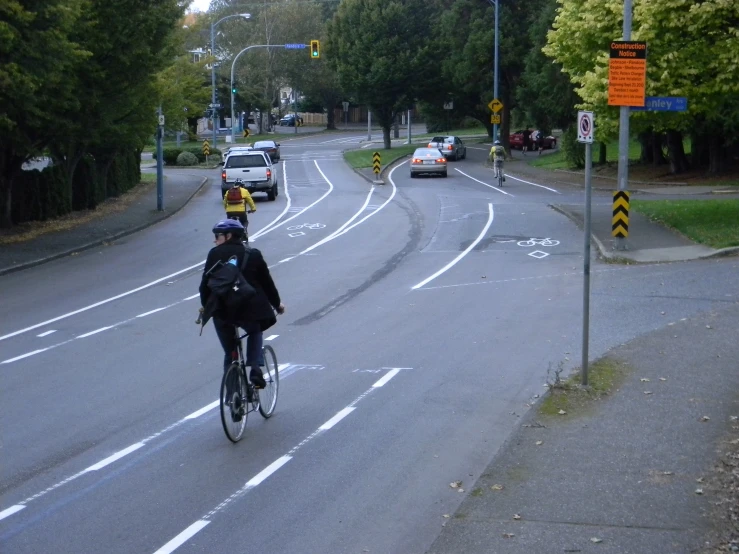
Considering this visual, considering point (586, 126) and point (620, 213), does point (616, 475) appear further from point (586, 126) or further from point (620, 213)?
point (620, 213)

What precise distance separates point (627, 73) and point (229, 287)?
14.1m

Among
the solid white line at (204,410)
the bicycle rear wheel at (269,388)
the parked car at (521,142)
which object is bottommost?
the solid white line at (204,410)

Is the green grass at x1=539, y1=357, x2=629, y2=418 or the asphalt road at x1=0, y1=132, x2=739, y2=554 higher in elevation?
the green grass at x1=539, y1=357, x2=629, y2=418

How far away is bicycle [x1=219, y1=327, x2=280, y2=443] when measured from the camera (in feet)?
27.3

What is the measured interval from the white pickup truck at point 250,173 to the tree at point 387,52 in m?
28.7

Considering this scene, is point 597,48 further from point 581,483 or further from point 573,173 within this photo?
point 573,173

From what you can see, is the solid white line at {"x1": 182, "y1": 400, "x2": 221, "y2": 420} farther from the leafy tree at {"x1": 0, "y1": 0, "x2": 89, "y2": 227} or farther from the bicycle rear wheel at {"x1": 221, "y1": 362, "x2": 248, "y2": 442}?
the leafy tree at {"x1": 0, "y1": 0, "x2": 89, "y2": 227}

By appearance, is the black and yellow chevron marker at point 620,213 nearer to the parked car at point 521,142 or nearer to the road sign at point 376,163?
the road sign at point 376,163

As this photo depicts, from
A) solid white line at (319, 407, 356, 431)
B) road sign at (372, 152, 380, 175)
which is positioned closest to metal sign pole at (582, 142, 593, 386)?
solid white line at (319, 407, 356, 431)

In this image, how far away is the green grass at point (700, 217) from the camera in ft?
73.1

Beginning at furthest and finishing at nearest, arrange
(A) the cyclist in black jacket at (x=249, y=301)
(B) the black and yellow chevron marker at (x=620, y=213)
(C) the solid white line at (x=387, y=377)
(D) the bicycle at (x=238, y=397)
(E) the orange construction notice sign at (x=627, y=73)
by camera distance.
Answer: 1. (B) the black and yellow chevron marker at (x=620, y=213)
2. (E) the orange construction notice sign at (x=627, y=73)
3. (C) the solid white line at (x=387, y=377)
4. (A) the cyclist in black jacket at (x=249, y=301)
5. (D) the bicycle at (x=238, y=397)

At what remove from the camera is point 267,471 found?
25.4 ft

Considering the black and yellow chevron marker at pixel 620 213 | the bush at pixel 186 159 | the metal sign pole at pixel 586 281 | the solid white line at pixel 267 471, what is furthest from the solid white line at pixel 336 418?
the bush at pixel 186 159

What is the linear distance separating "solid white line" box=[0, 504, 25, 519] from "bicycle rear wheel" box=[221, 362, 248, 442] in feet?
5.99
